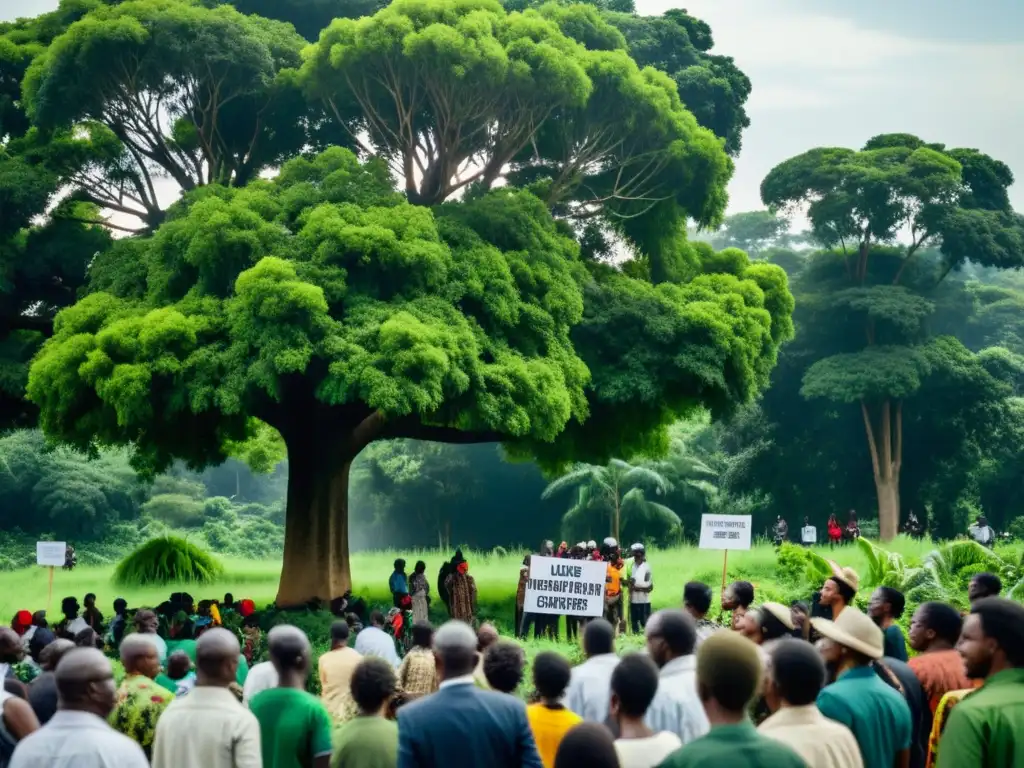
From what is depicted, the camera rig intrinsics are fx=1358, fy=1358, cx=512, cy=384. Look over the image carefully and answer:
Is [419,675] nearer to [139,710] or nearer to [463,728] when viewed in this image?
[139,710]

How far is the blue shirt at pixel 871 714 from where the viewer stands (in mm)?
6023

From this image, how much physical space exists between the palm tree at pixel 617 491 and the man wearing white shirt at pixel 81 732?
36.5 m

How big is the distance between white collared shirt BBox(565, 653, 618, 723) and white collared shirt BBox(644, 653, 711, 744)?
0.32 m

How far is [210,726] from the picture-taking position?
19.0ft

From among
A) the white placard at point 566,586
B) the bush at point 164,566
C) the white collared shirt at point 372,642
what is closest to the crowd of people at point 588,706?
the white collared shirt at point 372,642

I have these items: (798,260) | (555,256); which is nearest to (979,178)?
(798,260)

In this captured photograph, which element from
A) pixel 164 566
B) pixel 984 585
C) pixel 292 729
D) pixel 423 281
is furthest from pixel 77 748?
pixel 164 566

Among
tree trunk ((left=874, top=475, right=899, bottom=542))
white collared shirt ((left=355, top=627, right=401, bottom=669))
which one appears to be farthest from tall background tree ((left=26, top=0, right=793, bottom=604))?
tree trunk ((left=874, top=475, right=899, bottom=542))

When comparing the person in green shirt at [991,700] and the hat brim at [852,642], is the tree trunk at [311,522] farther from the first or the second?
the person in green shirt at [991,700]

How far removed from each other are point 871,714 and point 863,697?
87 millimetres

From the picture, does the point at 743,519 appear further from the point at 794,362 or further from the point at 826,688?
the point at 794,362

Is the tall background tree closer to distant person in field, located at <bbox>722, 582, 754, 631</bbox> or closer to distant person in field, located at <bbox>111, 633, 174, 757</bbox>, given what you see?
distant person in field, located at <bbox>722, 582, 754, 631</bbox>

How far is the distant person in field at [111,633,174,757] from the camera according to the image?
6.76 metres

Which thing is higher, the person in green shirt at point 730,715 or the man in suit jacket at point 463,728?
the person in green shirt at point 730,715
